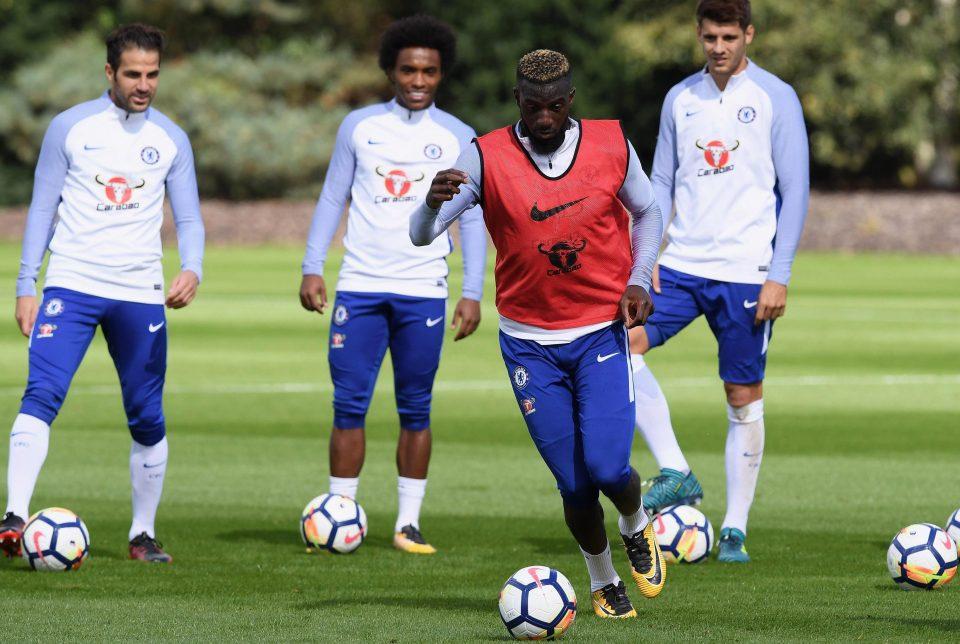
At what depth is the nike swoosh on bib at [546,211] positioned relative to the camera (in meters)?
7.54

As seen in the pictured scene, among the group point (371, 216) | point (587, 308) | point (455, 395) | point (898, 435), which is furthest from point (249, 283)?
point (587, 308)

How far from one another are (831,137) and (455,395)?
3719 centimetres

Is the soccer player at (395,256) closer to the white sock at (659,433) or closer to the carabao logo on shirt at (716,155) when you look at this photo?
the white sock at (659,433)

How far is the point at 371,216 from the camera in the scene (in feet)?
32.6

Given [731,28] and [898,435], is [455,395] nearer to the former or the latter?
[898,435]

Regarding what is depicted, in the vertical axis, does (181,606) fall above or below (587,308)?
below

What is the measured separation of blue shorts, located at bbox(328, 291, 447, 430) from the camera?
9.95m

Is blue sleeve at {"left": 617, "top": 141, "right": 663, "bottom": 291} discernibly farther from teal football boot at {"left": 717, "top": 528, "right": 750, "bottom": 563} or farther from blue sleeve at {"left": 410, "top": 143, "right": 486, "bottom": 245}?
teal football boot at {"left": 717, "top": 528, "right": 750, "bottom": 563}

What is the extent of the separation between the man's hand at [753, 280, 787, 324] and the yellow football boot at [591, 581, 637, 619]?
2.20 m

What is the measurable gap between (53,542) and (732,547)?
3350mm

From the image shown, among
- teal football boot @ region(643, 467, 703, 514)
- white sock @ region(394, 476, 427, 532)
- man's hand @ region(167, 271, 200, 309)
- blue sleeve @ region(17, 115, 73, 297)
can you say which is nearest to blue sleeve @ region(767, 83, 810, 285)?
teal football boot @ region(643, 467, 703, 514)

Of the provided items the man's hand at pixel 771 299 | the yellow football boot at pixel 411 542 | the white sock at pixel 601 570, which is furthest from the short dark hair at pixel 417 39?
the white sock at pixel 601 570

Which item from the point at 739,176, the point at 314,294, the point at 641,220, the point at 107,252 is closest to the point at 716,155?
the point at 739,176

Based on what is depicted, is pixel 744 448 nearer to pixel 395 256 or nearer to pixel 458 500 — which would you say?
pixel 395 256
